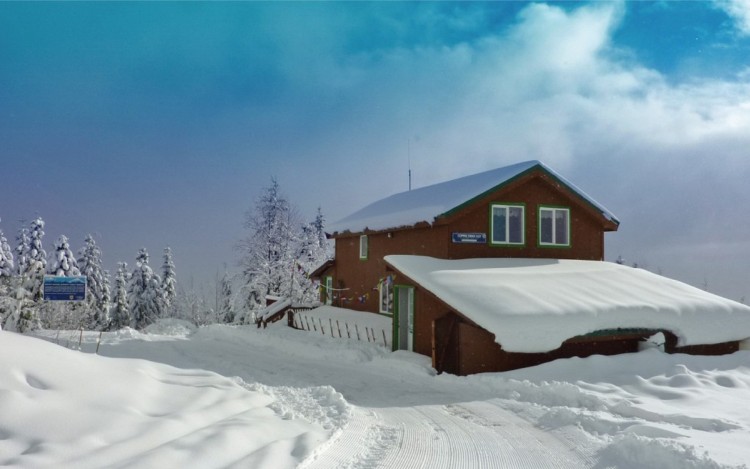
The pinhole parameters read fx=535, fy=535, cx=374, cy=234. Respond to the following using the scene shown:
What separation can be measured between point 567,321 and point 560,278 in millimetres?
3832

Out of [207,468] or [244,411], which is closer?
[207,468]

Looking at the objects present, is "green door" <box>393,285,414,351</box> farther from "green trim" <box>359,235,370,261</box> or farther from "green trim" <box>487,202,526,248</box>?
"green trim" <box>359,235,370,261</box>

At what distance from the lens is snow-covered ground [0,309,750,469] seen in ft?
21.5

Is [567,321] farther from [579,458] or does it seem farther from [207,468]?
[207,468]

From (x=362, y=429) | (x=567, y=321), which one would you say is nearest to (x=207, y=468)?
(x=362, y=429)

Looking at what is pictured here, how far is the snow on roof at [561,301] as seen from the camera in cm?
1373

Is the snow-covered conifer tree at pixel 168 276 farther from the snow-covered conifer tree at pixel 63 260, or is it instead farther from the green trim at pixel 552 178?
the green trim at pixel 552 178

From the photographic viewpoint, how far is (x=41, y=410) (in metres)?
6.80

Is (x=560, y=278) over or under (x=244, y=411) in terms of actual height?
over

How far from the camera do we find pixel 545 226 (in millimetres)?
20969

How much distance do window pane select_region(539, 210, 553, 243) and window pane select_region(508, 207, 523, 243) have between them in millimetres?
857

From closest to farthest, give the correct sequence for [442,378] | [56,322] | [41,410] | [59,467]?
[59,467] → [41,410] → [442,378] → [56,322]

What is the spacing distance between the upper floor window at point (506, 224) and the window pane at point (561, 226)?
168 centimetres

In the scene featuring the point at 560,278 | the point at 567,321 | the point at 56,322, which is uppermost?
the point at 560,278
